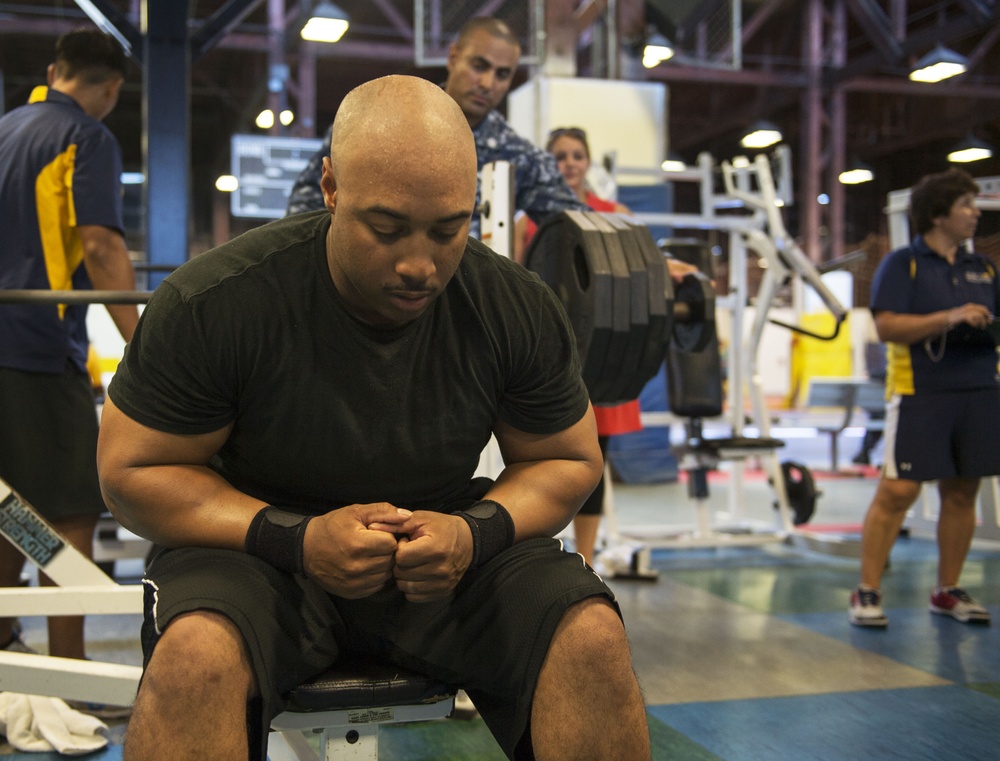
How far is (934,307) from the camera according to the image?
3.05 metres

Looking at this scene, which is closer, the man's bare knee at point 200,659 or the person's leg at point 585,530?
the man's bare knee at point 200,659

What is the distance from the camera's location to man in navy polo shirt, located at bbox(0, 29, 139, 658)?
7.01 feet

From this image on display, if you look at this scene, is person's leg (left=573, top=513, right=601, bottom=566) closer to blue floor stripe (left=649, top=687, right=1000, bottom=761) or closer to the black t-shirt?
blue floor stripe (left=649, top=687, right=1000, bottom=761)

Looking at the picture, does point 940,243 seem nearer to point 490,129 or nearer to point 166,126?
point 490,129

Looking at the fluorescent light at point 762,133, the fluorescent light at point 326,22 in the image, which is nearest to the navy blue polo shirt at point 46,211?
the fluorescent light at point 326,22

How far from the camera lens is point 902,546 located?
15.1 ft

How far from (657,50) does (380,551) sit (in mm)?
6616

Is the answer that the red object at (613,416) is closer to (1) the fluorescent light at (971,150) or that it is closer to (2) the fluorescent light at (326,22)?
(2) the fluorescent light at (326,22)

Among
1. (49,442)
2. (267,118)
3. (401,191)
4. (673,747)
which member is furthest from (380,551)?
(267,118)

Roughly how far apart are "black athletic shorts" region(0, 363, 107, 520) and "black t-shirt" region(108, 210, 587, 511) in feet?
3.49

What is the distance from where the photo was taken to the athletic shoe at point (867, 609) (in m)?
3.04

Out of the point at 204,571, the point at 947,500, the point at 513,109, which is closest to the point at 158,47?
the point at 513,109

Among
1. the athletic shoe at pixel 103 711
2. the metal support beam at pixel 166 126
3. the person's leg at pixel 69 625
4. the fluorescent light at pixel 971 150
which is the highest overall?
the fluorescent light at pixel 971 150

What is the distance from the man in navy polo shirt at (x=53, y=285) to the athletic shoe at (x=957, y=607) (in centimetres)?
250
